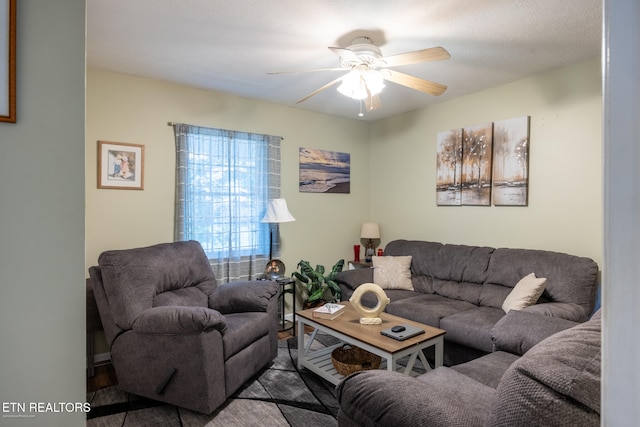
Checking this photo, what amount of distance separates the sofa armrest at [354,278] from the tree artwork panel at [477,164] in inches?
51.8

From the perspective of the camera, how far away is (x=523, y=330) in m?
2.09

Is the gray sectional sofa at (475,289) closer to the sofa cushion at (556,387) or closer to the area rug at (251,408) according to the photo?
the area rug at (251,408)

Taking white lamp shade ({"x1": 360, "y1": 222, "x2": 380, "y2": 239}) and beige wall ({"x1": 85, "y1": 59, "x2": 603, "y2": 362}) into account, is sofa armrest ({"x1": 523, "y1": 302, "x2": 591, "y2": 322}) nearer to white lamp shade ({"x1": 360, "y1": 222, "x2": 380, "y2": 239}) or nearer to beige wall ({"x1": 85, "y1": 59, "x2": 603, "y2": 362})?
beige wall ({"x1": 85, "y1": 59, "x2": 603, "y2": 362})

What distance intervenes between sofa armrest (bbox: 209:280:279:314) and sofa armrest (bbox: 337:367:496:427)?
1.50m

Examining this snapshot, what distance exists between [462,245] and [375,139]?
1.96 meters

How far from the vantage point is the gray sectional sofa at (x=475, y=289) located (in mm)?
2547

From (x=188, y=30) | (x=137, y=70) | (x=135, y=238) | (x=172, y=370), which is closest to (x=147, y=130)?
(x=137, y=70)

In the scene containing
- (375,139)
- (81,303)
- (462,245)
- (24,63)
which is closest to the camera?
(24,63)

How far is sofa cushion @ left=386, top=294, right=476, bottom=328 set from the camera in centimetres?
285

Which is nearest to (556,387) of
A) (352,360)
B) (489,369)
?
(489,369)

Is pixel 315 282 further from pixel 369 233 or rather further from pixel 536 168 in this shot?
pixel 536 168

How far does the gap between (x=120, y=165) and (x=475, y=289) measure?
3.46 m

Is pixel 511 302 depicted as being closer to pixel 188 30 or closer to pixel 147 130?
pixel 188 30

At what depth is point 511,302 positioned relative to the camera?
2686 millimetres
